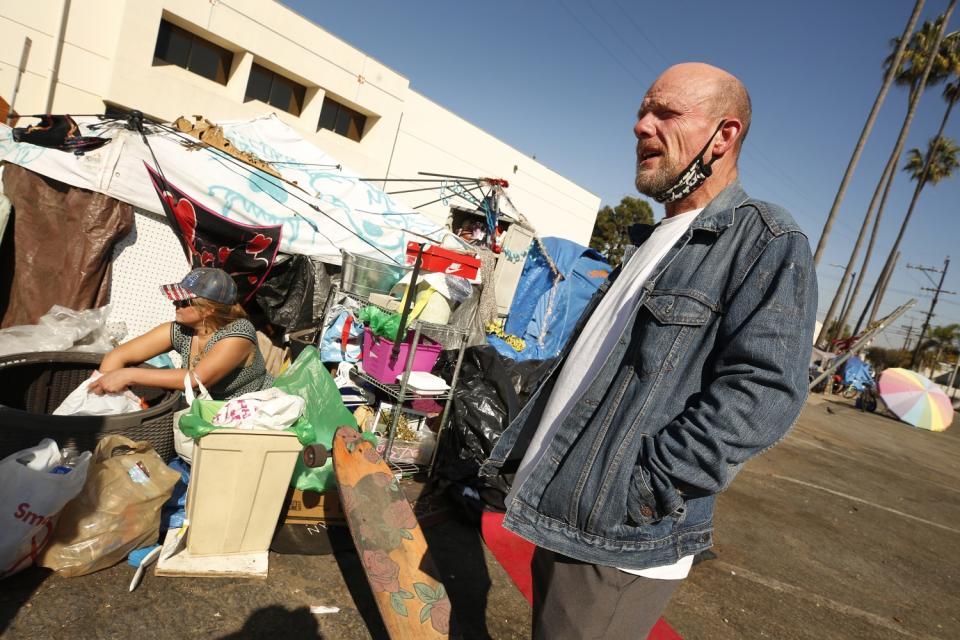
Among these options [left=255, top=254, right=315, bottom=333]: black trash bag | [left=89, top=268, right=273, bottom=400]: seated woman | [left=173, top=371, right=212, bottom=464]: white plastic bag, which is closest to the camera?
[left=173, top=371, right=212, bottom=464]: white plastic bag

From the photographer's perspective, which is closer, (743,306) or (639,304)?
(743,306)

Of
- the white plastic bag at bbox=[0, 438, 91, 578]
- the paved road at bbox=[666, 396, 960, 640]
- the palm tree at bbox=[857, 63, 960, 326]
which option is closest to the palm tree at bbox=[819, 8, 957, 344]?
the palm tree at bbox=[857, 63, 960, 326]

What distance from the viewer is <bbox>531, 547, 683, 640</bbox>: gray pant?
1420mm

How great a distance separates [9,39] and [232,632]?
15558 millimetres

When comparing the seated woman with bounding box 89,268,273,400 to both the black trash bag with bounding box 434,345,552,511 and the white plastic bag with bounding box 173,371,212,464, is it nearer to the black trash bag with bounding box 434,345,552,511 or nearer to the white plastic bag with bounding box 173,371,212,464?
the white plastic bag with bounding box 173,371,212,464

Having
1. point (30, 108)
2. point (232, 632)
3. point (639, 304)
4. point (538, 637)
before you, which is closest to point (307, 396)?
point (232, 632)

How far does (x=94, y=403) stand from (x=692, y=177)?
3390 mm

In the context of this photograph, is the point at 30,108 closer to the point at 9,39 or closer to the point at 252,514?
the point at 9,39

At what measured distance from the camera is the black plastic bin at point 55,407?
259 centimetres

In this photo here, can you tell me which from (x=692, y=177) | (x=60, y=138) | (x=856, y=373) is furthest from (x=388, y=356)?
(x=856, y=373)

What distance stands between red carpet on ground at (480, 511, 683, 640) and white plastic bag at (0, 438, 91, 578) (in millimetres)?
2359

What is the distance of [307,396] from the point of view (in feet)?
11.6

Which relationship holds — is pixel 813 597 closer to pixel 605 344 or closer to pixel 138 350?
pixel 605 344

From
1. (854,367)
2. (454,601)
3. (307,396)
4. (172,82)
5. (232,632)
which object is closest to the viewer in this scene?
(232,632)
